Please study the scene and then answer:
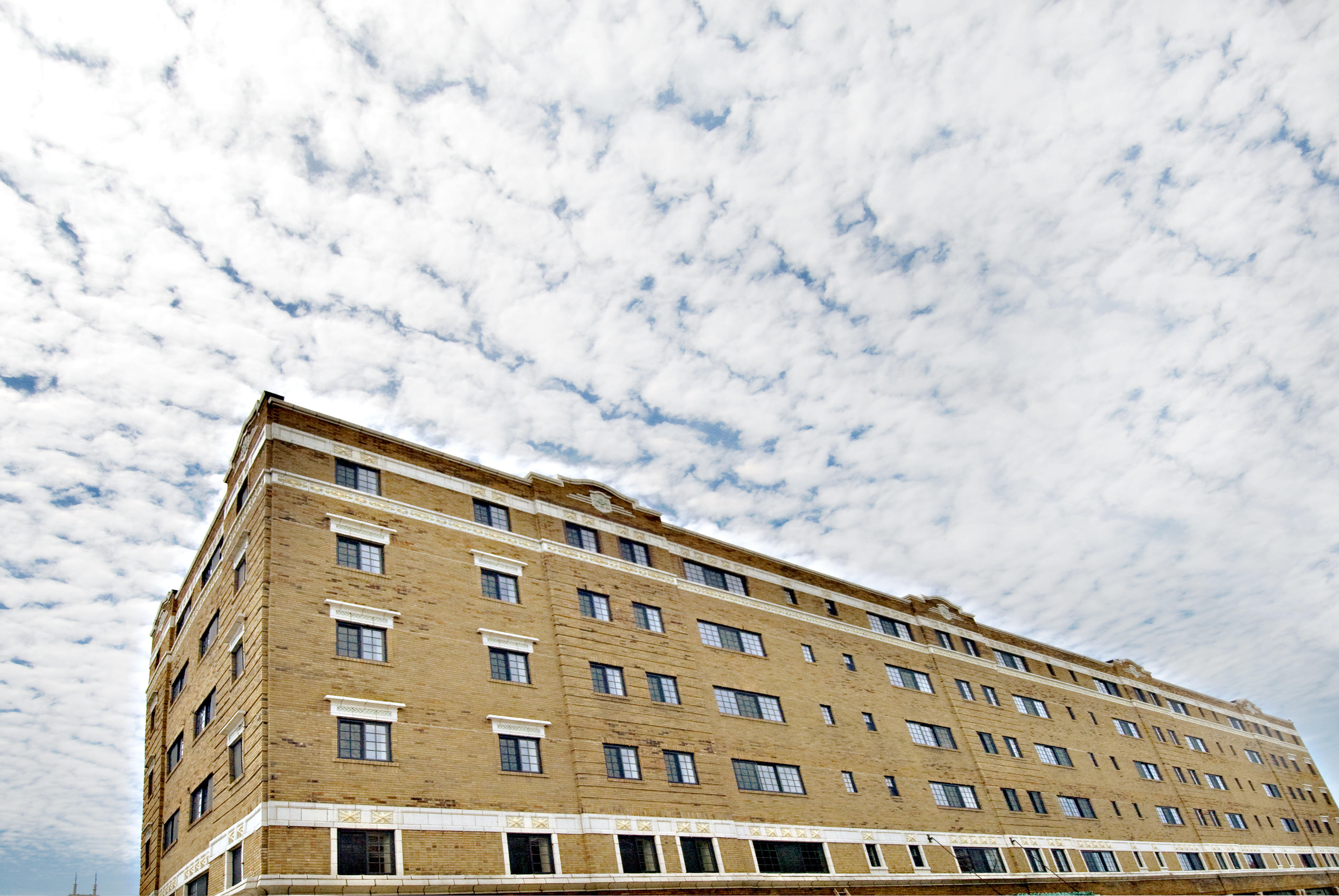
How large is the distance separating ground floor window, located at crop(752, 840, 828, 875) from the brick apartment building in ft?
0.31

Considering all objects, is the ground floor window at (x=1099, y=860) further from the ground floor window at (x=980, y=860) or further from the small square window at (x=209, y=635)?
the small square window at (x=209, y=635)

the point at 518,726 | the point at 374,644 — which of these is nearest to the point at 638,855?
the point at 518,726

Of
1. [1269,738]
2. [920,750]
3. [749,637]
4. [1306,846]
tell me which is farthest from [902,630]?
[1269,738]

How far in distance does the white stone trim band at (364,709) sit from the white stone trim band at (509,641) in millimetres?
4241

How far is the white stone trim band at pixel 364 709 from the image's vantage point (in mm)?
24625

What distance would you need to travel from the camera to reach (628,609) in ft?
114

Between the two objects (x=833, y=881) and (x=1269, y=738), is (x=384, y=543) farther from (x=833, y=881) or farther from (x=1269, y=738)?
(x=1269, y=738)

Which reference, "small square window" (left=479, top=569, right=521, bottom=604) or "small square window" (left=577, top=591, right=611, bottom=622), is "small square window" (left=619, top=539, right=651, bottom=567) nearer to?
"small square window" (left=577, top=591, right=611, bottom=622)

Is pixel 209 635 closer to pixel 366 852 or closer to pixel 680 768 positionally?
pixel 366 852

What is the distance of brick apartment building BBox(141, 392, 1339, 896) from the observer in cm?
2414

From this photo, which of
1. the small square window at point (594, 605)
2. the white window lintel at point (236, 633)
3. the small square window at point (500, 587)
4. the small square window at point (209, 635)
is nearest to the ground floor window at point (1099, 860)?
the small square window at point (594, 605)

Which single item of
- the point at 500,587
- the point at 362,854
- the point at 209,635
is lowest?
the point at 362,854

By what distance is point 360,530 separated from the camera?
29.0m

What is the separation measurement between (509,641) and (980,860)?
82.8ft
